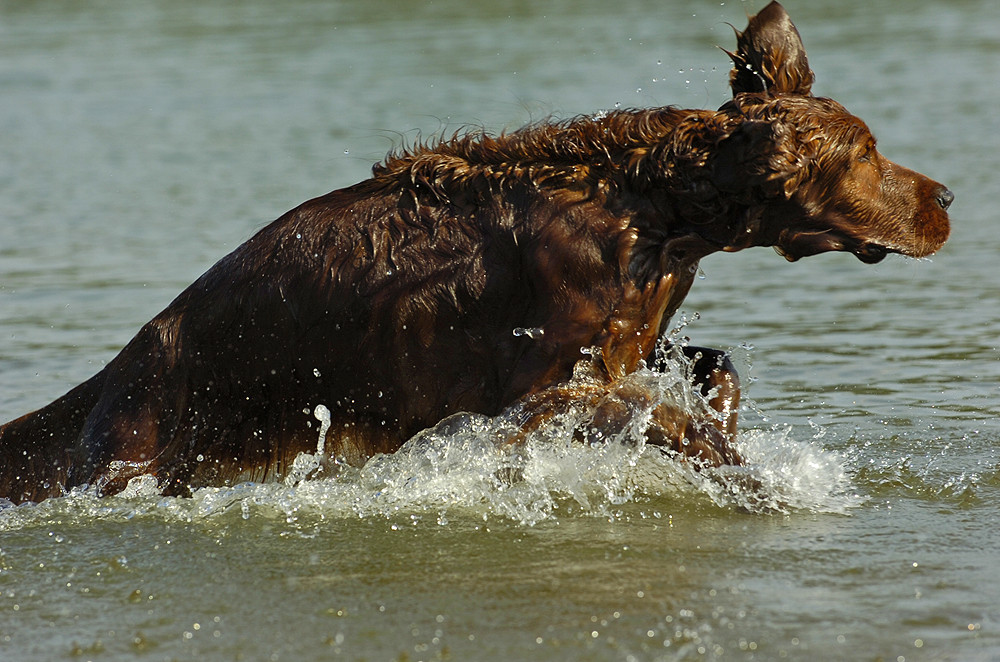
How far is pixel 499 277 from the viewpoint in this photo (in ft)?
16.9

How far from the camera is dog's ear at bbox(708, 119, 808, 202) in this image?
16.4 feet

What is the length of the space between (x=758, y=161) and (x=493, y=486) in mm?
1563

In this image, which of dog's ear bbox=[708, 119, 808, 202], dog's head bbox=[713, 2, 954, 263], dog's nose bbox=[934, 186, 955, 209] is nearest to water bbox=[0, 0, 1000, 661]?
dog's head bbox=[713, 2, 954, 263]

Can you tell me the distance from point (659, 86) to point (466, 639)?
42.8ft

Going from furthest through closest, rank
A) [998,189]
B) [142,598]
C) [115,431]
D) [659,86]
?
[659,86] < [998,189] < [115,431] < [142,598]

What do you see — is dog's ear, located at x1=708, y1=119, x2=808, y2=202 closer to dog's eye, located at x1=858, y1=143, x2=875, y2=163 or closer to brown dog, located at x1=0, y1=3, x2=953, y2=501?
brown dog, located at x1=0, y1=3, x2=953, y2=501

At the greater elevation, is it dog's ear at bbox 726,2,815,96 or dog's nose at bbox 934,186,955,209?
dog's ear at bbox 726,2,815,96

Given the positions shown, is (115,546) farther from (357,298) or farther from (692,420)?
(692,420)

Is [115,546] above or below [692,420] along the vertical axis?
below

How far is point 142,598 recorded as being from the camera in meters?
4.57

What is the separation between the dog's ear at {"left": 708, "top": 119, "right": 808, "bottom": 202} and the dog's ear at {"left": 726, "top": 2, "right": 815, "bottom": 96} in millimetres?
373

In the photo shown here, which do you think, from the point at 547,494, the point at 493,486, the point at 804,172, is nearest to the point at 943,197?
the point at 804,172

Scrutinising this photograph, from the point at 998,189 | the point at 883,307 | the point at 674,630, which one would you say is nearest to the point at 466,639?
the point at 674,630

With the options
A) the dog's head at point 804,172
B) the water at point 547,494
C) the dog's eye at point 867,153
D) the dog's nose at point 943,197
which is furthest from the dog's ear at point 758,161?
the water at point 547,494
